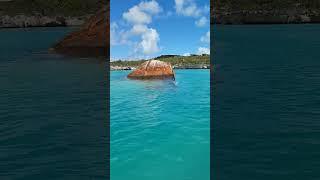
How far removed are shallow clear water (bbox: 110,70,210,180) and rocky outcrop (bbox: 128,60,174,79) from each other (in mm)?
775

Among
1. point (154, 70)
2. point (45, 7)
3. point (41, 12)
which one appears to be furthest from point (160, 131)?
point (41, 12)

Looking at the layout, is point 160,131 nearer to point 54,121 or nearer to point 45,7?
point 54,121

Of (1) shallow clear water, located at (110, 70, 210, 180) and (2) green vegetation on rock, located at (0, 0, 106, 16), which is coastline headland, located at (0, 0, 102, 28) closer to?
(2) green vegetation on rock, located at (0, 0, 106, 16)

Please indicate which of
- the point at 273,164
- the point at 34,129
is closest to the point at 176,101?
the point at 34,129

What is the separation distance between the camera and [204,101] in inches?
723

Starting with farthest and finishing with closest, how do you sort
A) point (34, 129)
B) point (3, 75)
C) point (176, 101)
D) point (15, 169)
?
point (3, 75) < point (176, 101) < point (34, 129) < point (15, 169)

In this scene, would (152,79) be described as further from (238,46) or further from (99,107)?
(238,46)

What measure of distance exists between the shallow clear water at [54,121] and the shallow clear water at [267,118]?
3116mm

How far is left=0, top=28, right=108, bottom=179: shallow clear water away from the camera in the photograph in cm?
1205

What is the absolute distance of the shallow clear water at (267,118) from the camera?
11.9 meters

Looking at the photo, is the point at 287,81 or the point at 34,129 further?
the point at 287,81

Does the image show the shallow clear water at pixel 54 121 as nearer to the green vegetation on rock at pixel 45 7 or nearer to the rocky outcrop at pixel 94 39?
the rocky outcrop at pixel 94 39

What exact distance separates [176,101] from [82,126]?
3.52 metres

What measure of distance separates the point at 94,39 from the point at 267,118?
1774 centimetres
